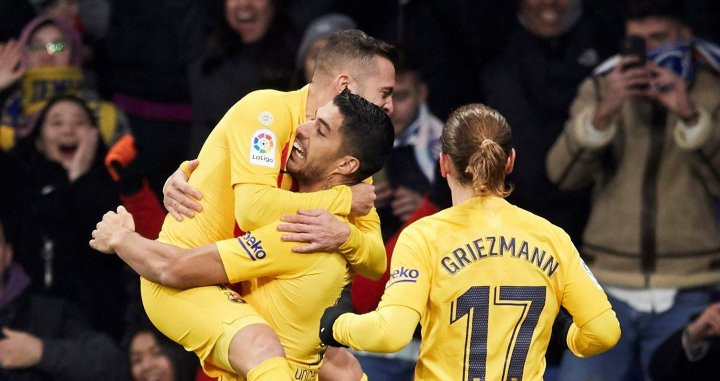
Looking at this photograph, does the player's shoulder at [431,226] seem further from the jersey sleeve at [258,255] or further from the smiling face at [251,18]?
the smiling face at [251,18]

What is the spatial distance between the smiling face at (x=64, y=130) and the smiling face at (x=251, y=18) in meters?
0.86

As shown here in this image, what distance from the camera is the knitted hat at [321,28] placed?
6973 millimetres

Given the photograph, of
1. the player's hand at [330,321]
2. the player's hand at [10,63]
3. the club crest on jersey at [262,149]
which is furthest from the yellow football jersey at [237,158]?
the player's hand at [10,63]

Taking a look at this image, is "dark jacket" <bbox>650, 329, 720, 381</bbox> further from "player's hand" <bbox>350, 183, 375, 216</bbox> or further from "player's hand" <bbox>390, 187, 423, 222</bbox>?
"player's hand" <bbox>350, 183, 375, 216</bbox>

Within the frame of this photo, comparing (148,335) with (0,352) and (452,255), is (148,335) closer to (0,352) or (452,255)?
(0,352)

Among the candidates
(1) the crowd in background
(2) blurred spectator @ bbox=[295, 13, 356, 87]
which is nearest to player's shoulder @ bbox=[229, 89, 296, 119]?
(1) the crowd in background

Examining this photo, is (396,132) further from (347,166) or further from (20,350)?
(347,166)

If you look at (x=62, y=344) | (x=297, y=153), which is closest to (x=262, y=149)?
(x=297, y=153)

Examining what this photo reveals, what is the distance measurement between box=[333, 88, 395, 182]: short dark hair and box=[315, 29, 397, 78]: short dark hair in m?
0.26

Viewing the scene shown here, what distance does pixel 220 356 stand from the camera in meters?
4.52

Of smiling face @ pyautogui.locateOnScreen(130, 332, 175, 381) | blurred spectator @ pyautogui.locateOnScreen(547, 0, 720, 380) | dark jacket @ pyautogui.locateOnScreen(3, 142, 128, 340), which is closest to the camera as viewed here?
blurred spectator @ pyautogui.locateOnScreen(547, 0, 720, 380)

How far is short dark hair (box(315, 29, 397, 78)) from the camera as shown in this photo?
4.92m

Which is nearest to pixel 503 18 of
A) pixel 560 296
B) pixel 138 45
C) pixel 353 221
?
pixel 138 45

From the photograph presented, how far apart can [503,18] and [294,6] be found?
3.44 ft
